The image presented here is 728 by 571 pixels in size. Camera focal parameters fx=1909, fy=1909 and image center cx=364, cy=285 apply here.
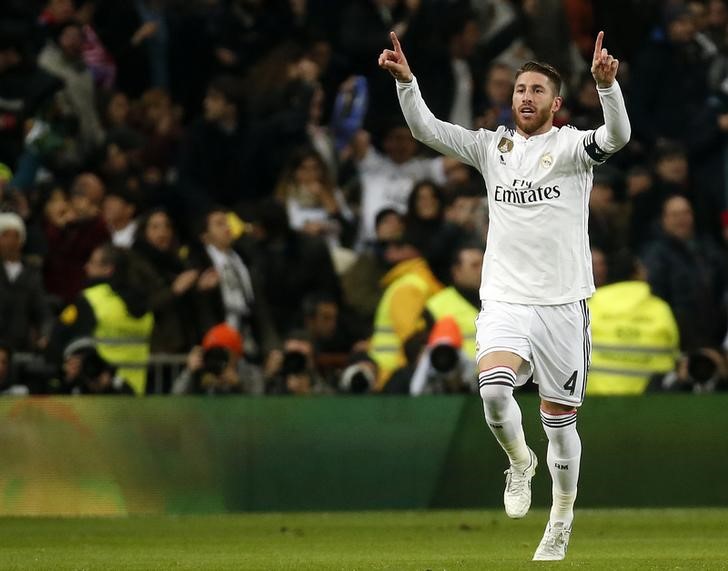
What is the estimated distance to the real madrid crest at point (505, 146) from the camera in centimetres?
1037

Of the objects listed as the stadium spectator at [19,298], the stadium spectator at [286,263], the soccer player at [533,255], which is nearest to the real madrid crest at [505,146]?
the soccer player at [533,255]

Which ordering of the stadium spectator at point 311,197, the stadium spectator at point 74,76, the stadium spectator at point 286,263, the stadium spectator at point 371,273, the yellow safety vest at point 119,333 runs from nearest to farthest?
the yellow safety vest at point 119,333 → the stadium spectator at point 286,263 → the stadium spectator at point 371,273 → the stadium spectator at point 311,197 → the stadium spectator at point 74,76

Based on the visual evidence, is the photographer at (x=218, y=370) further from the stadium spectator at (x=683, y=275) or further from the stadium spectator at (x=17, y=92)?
the stadium spectator at (x=17, y=92)

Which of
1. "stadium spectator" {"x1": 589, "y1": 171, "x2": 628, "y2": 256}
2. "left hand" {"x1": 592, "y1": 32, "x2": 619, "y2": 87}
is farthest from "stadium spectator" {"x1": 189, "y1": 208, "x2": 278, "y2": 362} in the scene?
"left hand" {"x1": 592, "y1": 32, "x2": 619, "y2": 87}

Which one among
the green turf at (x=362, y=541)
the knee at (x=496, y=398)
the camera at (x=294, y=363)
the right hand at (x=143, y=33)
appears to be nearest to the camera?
the knee at (x=496, y=398)

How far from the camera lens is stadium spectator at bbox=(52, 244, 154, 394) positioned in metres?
15.9

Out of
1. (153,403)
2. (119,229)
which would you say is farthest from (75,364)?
(119,229)

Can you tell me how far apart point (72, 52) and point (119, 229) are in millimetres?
2689

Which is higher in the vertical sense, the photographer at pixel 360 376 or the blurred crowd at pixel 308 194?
the blurred crowd at pixel 308 194

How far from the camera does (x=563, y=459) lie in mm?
10508

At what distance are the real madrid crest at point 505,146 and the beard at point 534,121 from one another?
0.10m

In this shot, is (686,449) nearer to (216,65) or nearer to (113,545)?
(113,545)

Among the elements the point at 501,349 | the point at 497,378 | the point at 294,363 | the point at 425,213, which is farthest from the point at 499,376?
the point at 425,213

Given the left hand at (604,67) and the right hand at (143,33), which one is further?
the right hand at (143,33)
